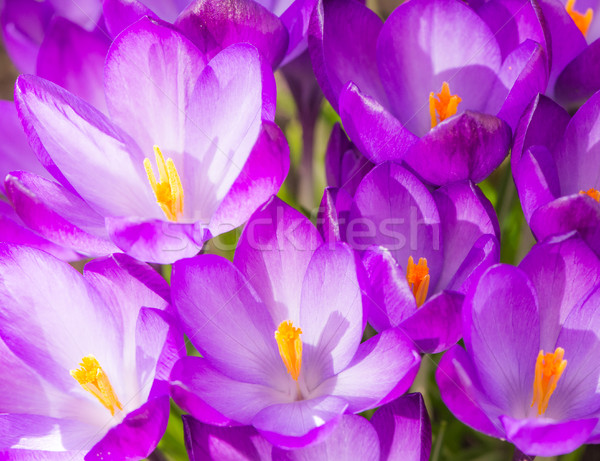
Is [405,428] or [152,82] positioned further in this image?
[152,82]

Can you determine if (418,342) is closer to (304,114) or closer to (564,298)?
(564,298)

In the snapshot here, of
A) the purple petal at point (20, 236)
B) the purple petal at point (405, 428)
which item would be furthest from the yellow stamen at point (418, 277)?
the purple petal at point (20, 236)

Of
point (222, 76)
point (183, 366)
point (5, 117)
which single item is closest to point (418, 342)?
point (183, 366)

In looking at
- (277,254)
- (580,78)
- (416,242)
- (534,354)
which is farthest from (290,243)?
A: (580,78)

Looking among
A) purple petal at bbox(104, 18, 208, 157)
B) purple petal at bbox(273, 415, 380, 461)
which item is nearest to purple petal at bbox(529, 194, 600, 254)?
purple petal at bbox(273, 415, 380, 461)

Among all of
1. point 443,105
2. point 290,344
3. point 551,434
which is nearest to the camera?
point 551,434

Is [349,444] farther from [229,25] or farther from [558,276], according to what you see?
[229,25]

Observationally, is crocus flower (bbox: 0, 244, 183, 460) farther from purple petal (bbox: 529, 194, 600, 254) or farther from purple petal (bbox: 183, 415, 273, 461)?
purple petal (bbox: 529, 194, 600, 254)
